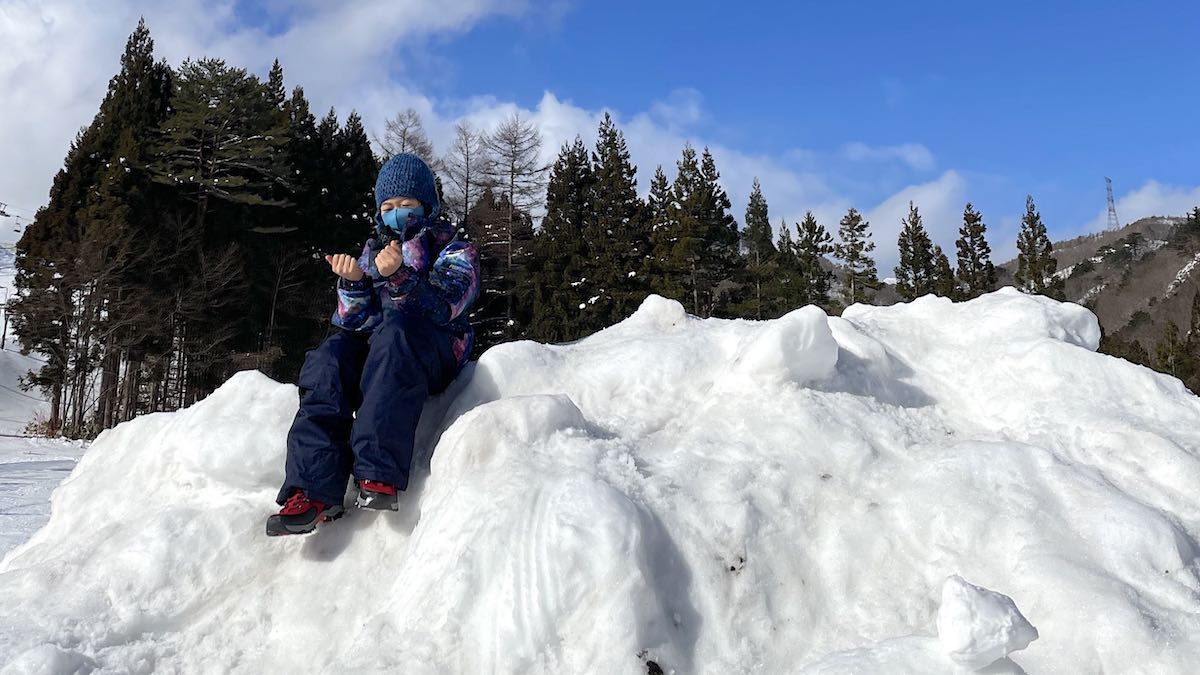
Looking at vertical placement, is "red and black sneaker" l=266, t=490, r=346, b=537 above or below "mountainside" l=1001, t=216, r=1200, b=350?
below

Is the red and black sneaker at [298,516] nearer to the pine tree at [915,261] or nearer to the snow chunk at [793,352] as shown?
the snow chunk at [793,352]

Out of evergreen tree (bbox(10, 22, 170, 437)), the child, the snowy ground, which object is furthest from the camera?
evergreen tree (bbox(10, 22, 170, 437))

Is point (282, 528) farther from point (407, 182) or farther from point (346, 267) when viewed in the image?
point (407, 182)

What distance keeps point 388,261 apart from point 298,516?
101cm

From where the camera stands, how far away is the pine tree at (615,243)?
2686 centimetres

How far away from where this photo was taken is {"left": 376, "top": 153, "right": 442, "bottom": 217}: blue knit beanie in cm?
331

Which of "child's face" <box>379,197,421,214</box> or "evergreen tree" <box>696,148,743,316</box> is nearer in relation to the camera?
"child's face" <box>379,197,421,214</box>

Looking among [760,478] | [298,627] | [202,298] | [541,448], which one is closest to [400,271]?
[541,448]

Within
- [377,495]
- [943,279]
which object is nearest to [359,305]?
[377,495]

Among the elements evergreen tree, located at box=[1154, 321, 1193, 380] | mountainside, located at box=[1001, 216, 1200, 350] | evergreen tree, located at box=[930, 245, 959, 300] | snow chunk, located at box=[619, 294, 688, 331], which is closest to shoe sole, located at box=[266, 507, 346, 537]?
snow chunk, located at box=[619, 294, 688, 331]

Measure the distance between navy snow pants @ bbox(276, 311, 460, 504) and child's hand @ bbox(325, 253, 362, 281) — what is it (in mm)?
246

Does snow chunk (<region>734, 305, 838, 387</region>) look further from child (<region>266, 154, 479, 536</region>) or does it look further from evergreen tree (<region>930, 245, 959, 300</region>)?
evergreen tree (<region>930, 245, 959, 300</region>)

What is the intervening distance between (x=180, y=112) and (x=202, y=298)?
6040 mm

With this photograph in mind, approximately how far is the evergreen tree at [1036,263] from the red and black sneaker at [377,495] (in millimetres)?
36315
